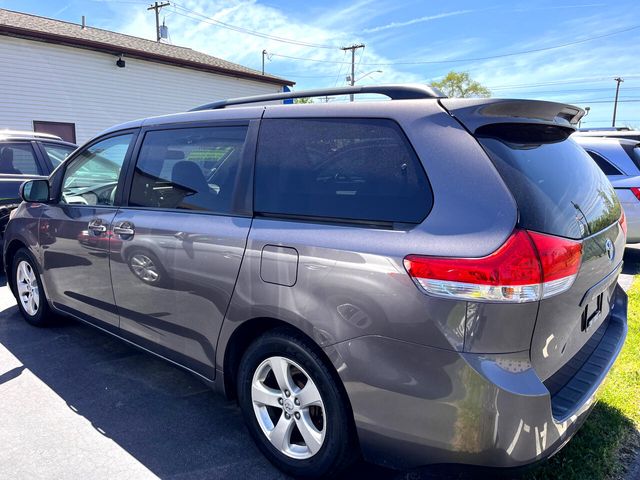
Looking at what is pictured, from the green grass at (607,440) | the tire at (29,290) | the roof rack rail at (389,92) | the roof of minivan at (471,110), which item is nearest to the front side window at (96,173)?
the tire at (29,290)

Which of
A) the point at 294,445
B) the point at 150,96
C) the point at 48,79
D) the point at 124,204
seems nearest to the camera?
the point at 294,445

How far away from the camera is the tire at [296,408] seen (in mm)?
2123

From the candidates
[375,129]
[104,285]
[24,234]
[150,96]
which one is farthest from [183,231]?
[150,96]

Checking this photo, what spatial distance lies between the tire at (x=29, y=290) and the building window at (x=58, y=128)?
1251 centimetres

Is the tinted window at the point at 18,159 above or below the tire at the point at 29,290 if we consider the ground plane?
above

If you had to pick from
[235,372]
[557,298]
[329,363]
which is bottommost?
[235,372]

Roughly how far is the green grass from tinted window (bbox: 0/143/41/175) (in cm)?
702

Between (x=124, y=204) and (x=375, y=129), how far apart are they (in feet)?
6.42

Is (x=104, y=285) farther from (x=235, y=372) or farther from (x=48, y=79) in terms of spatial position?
(x=48, y=79)

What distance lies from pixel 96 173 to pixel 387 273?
2.82 meters

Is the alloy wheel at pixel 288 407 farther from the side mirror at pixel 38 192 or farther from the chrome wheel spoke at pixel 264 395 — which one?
the side mirror at pixel 38 192

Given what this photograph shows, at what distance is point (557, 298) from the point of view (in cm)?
182

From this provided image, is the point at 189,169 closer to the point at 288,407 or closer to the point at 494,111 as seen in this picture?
the point at 288,407

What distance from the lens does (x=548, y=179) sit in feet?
6.65
